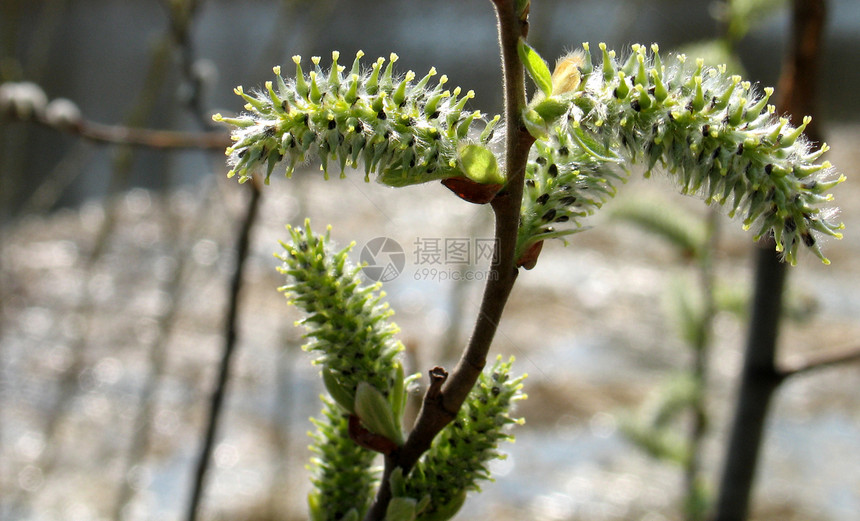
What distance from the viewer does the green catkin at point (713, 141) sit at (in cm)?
29

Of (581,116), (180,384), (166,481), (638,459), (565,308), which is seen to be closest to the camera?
(581,116)

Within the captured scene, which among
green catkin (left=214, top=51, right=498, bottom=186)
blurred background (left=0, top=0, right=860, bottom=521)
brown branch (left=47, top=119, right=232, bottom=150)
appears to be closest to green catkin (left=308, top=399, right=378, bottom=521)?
green catkin (left=214, top=51, right=498, bottom=186)

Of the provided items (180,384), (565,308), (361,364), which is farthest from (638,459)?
(361,364)

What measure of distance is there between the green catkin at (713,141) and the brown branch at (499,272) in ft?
0.05

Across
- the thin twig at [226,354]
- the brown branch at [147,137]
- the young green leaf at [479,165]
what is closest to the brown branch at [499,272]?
the young green leaf at [479,165]

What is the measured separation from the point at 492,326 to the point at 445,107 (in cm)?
9

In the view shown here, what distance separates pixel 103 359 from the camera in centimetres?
310

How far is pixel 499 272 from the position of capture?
0.33 metres

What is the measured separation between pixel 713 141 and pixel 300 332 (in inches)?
84.3

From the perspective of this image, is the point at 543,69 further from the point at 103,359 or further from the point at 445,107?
the point at 103,359

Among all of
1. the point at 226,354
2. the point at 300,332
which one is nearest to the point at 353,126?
the point at 226,354

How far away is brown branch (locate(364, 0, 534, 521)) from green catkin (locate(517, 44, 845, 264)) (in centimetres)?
2

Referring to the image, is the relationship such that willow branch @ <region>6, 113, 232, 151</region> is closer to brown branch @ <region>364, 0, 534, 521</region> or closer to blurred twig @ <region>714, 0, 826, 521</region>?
brown branch @ <region>364, 0, 534, 521</region>

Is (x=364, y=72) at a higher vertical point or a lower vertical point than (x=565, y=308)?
lower
